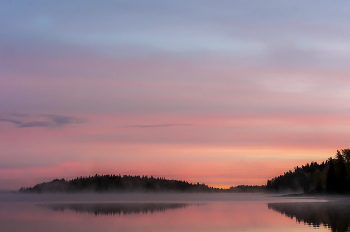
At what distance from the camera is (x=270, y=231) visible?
38.2 meters

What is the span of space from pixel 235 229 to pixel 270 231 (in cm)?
426

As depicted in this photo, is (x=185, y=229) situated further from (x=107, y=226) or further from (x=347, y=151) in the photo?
(x=347, y=151)

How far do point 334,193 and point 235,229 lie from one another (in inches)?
4653

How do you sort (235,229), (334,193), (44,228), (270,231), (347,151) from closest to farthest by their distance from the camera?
(270,231), (235,229), (44,228), (334,193), (347,151)

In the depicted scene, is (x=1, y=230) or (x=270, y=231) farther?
(x=1, y=230)

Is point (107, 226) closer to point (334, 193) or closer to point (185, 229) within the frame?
point (185, 229)

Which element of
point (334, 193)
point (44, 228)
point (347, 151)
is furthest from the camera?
point (347, 151)

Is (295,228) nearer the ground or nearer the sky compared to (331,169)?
nearer the ground

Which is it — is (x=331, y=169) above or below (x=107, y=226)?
above

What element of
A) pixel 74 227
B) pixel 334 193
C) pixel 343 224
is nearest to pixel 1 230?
pixel 74 227

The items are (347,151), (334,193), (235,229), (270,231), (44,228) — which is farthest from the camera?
(347,151)

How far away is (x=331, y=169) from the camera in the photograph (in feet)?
495

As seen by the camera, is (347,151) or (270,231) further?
(347,151)

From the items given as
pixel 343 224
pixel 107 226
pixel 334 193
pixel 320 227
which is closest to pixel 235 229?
pixel 320 227
